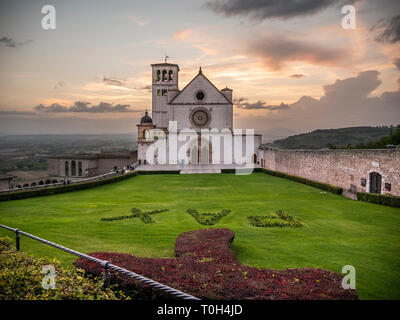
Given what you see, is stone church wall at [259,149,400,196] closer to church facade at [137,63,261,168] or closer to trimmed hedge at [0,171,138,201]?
church facade at [137,63,261,168]

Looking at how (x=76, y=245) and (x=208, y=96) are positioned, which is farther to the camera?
(x=208, y=96)

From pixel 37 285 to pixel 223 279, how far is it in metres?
3.35

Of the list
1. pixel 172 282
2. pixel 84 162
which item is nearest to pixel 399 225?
pixel 172 282

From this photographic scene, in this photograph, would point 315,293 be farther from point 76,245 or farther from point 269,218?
point 269,218

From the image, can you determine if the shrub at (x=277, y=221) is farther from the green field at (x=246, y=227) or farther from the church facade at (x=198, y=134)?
the church facade at (x=198, y=134)

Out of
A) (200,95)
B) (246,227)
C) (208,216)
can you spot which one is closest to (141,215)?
(208,216)

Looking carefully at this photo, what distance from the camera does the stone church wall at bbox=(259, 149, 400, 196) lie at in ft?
66.8

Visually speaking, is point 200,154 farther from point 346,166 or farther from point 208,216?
point 208,216

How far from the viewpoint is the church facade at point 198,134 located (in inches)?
1919

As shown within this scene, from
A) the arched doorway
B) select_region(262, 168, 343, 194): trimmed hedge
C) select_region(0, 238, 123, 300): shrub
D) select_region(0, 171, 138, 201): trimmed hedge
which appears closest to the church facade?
select_region(262, 168, 343, 194): trimmed hedge

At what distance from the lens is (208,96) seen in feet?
167

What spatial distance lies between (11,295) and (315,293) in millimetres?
5008

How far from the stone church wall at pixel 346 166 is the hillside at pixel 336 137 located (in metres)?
90.4

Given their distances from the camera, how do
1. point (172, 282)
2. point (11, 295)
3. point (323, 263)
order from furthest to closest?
point (323, 263)
point (172, 282)
point (11, 295)
